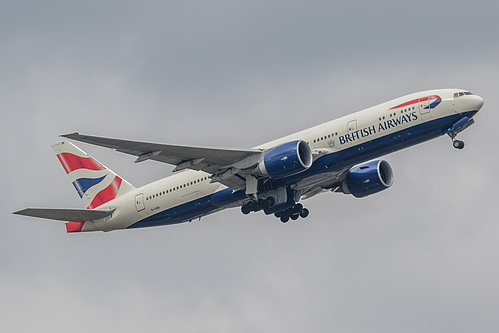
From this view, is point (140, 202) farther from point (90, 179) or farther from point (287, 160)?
point (287, 160)

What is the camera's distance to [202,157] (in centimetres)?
4828

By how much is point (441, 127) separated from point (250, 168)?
11.1m

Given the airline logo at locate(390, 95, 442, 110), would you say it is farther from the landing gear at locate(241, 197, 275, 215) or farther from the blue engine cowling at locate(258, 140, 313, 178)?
the landing gear at locate(241, 197, 275, 215)

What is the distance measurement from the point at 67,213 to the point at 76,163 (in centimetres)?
732

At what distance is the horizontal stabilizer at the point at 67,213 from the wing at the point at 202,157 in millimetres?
7770

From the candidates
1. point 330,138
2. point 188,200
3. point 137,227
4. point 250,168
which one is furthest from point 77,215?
point 330,138

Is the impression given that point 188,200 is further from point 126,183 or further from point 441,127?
point 441,127

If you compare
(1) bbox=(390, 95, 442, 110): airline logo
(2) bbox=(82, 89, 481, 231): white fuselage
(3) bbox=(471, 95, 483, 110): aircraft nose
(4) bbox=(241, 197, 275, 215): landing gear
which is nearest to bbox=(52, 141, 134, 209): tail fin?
(2) bbox=(82, 89, 481, 231): white fuselage

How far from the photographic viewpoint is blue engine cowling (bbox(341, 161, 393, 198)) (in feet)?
177

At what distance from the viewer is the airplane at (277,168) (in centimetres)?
4669

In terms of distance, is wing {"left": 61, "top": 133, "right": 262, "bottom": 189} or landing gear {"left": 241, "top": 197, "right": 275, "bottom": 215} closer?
wing {"left": 61, "top": 133, "right": 262, "bottom": 189}

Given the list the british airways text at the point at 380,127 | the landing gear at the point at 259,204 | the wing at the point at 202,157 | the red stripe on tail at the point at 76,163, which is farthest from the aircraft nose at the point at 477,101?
the red stripe on tail at the point at 76,163

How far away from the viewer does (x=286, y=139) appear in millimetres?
49438

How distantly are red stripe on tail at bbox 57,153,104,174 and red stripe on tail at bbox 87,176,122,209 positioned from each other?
7.02ft
